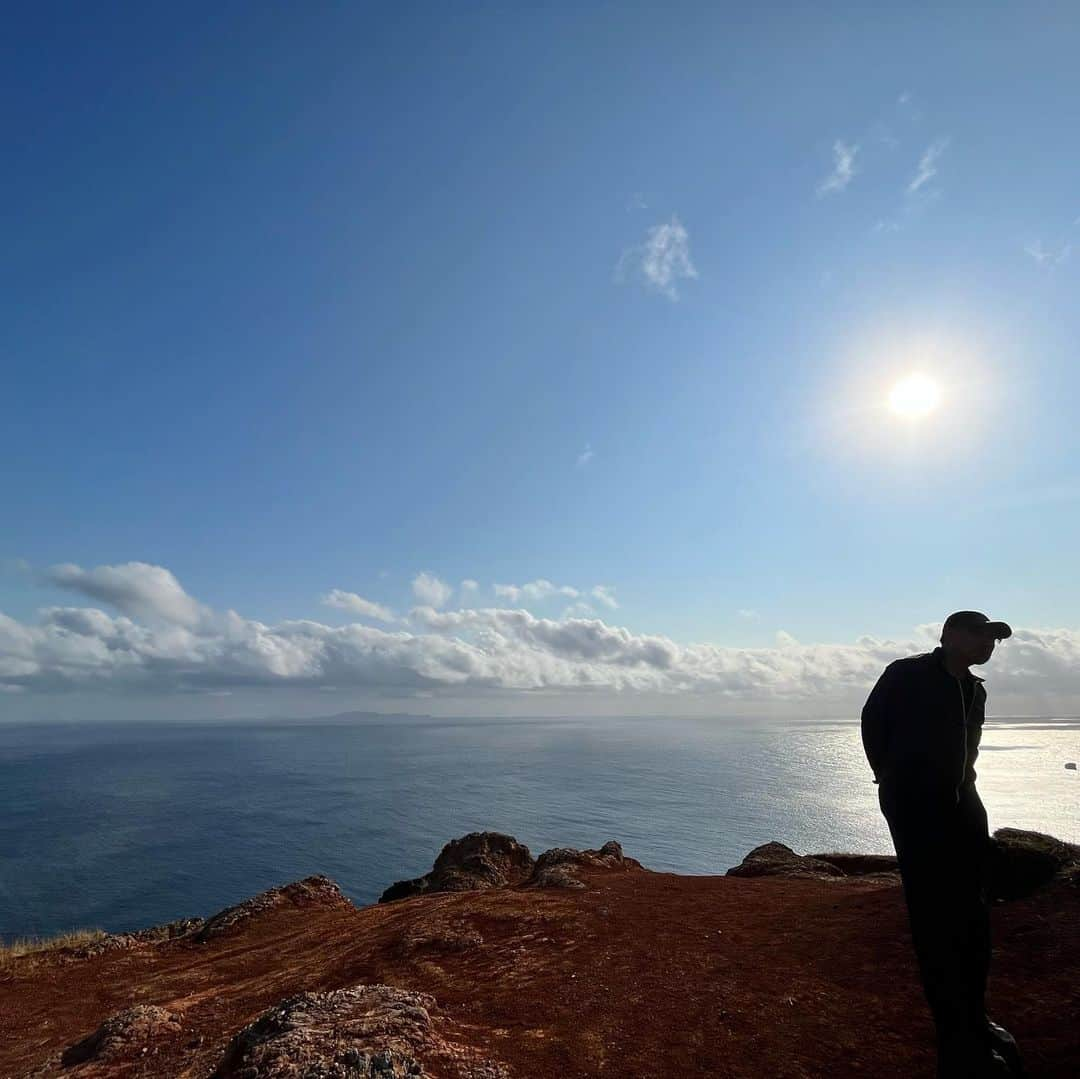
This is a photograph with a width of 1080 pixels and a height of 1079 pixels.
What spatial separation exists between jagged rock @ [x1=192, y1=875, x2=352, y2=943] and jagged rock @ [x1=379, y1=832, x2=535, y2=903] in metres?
2.46

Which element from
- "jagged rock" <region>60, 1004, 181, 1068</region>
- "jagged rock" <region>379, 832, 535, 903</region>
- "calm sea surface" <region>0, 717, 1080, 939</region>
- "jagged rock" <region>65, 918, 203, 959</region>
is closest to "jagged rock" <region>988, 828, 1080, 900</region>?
"jagged rock" <region>60, 1004, 181, 1068</region>

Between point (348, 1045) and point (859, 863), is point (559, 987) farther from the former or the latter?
point (859, 863)

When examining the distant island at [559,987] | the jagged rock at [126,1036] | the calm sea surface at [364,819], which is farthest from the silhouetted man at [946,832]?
the calm sea surface at [364,819]

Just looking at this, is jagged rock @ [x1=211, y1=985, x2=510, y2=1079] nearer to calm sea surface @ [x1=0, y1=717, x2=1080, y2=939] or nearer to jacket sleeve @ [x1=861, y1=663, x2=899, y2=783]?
jacket sleeve @ [x1=861, y1=663, x2=899, y2=783]

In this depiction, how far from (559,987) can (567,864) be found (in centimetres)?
1159

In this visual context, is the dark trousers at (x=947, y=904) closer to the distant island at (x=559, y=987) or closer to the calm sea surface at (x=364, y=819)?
the distant island at (x=559, y=987)

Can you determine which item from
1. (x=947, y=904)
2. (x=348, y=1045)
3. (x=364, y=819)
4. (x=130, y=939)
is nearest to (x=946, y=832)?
(x=947, y=904)

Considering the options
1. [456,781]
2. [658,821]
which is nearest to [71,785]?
[456,781]

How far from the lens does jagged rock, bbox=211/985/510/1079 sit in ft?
17.0

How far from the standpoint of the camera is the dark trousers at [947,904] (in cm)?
443

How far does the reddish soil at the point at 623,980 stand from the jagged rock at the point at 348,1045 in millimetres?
498

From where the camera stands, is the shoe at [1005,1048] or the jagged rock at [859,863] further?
the jagged rock at [859,863]

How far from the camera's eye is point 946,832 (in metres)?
4.55

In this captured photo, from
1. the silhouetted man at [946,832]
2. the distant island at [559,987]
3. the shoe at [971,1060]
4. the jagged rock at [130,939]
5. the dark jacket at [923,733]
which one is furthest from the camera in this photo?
the jagged rock at [130,939]
